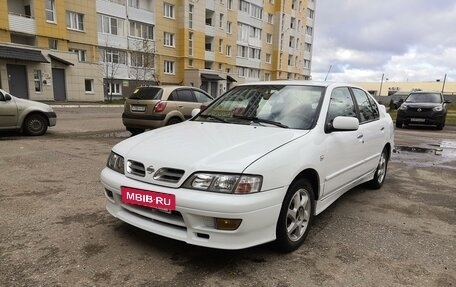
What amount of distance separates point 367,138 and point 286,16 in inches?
2107

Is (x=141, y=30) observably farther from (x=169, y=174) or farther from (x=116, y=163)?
(x=169, y=174)

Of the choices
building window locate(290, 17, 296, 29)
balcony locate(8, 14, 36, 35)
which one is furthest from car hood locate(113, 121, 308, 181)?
building window locate(290, 17, 296, 29)

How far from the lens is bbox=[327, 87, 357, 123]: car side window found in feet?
12.9

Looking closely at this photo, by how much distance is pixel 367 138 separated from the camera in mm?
4602

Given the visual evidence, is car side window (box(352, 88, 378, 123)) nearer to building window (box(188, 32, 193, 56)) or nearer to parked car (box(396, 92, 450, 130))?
parked car (box(396, 92, 450, 130))

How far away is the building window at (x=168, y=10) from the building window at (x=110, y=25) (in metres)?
5.76

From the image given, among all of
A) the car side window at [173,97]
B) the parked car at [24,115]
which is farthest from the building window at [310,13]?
the parked car at [24,115]

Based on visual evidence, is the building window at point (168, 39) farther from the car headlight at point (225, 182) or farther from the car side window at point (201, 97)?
the car headlight at point (225, 182)

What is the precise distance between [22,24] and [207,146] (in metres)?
28.4

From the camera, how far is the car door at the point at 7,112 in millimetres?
8992

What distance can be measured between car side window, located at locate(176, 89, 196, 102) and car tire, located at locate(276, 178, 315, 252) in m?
7.32

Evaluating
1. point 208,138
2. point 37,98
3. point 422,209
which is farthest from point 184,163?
point 37,98

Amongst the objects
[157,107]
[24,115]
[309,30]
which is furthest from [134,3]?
[309,30]

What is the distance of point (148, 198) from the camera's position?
111 inches
